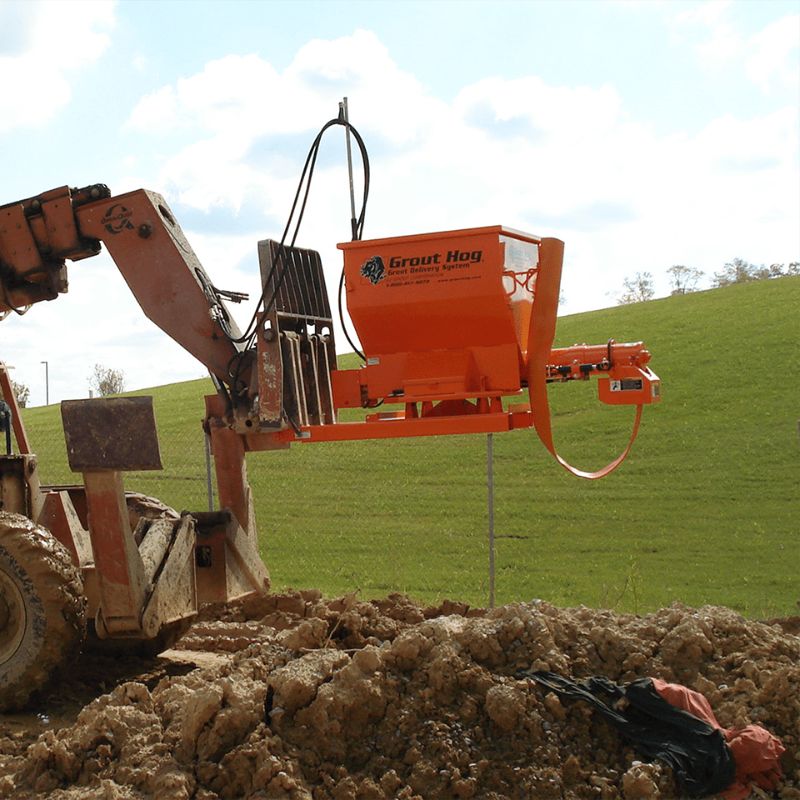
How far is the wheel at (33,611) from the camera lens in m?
7.61

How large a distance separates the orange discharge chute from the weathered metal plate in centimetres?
162

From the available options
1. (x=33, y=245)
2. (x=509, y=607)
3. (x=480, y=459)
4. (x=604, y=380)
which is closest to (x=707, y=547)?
(x=480, y=459)

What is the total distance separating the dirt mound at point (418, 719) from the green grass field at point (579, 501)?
5119mm

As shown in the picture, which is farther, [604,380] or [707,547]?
[707,547]

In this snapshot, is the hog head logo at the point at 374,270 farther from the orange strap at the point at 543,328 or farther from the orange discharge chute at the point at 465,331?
the orange strap at the point at 543,328

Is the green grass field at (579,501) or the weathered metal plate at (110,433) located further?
the green grass field at (579,501)

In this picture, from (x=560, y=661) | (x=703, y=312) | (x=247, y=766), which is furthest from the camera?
(x=703, y=312)

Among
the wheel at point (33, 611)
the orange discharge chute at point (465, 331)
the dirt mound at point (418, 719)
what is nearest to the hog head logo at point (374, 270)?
the orange discharge chute at point (465, 331)

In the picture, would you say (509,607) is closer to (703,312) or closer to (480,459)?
(480,459)

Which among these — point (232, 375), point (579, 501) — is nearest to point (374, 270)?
point (232, 375)

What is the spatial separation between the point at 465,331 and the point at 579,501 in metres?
12.3

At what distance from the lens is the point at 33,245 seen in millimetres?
8680

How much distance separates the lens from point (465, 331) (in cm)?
779

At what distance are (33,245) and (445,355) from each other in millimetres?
3449
